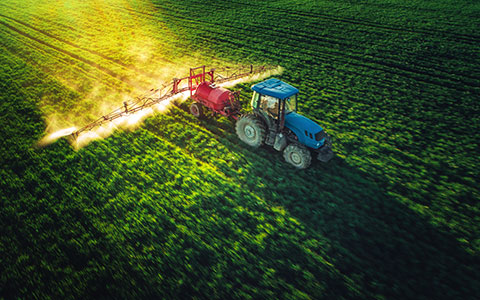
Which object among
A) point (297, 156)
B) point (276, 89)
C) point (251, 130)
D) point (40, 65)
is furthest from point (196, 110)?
point (40, 65)

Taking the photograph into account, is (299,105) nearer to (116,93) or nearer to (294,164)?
(294,164)

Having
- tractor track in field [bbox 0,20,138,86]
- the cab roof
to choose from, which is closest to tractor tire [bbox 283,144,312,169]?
the cab roof

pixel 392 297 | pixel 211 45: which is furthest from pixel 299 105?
pixel 211 45

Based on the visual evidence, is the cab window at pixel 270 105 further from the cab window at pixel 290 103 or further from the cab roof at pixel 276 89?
the cab window at pixel 290 103

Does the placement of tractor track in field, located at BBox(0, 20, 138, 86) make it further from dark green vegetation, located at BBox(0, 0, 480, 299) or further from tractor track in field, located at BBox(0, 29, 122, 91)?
dark green vegetation, located at BBox(0, 0, 480, 299)

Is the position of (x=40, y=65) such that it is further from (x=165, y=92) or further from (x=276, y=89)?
(x=276, y=89)

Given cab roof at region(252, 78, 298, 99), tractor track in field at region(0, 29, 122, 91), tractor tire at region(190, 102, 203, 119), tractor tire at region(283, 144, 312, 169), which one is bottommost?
tractor track in field at region(0, 29, 122, 91)

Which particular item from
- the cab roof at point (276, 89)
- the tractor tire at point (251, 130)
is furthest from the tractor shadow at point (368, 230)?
the cab roof at point (276, 89)
